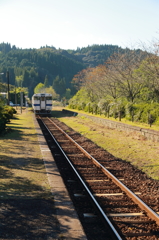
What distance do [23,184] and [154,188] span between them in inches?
142

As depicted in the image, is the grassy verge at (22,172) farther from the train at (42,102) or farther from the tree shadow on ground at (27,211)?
the train at (42,102)

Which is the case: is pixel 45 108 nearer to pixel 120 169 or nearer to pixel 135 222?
pixel 120 169

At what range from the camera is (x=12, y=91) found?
8669 centimetres

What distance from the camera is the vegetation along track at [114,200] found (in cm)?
499

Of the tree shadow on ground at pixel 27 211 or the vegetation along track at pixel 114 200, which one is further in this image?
the vegetation along track at pixel 114 200

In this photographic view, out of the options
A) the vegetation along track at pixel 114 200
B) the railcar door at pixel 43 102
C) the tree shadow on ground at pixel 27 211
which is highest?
the railcar door at pixel 43 102

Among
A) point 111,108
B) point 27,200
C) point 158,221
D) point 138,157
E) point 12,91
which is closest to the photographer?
point 158,221

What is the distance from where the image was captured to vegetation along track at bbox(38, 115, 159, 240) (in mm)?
4985

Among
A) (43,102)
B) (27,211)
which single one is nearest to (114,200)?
(27,211)

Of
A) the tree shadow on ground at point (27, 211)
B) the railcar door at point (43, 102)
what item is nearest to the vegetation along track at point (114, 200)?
the tree shadow on ground at point (27, 211)

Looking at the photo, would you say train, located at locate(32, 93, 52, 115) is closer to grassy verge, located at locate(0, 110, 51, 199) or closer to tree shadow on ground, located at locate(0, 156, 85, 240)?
grassy verge, located at locate(0, 110, 51, 199)

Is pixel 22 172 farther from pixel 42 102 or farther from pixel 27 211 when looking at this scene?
pixel 42 102

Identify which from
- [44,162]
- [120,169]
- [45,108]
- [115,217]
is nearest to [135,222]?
[115,217]

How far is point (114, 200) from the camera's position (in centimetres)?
640
